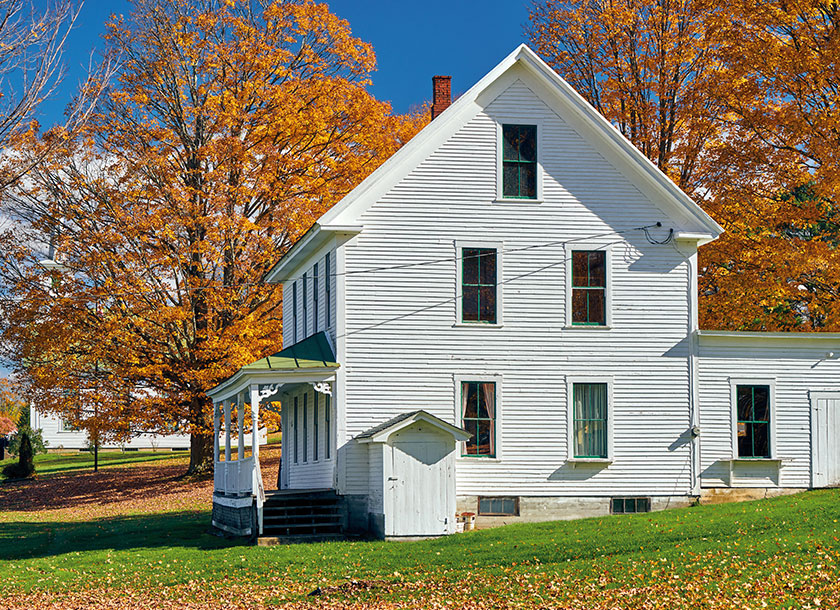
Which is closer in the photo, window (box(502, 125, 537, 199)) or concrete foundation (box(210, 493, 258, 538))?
concrete foundation (box(210, 493, 258, 538))

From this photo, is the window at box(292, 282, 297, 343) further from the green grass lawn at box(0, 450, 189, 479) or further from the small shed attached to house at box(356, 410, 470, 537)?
the green grass lawn at box(0, 450, 189, 479)

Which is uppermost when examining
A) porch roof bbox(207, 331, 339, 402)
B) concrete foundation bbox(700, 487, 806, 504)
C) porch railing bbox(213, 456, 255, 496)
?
porch roof bbox(207, 331, 339, 402)

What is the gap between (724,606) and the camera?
558 inches

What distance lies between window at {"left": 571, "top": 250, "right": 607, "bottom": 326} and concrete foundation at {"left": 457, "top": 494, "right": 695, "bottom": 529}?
4116 mm

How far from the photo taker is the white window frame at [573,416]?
2492cm

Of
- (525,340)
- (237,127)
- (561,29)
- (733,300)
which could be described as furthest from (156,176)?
(733,300)

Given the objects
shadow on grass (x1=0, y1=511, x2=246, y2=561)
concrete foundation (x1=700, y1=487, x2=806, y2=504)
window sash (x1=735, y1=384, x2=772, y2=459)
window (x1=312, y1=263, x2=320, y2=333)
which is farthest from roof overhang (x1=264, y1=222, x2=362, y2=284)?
concrete foundation (x1=700, y1=487, x2=806, y2=504)

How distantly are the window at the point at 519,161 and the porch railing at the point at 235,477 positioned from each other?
8580 millimetres

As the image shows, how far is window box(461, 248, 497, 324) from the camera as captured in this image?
82.5ft

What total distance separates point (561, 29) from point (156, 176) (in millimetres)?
14298

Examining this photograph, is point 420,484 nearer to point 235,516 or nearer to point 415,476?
point 415,476

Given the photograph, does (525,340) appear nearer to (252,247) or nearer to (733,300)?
(733,300)

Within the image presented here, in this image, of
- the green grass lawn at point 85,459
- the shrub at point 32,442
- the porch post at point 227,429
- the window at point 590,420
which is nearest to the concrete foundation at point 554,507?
the window at point 590,420

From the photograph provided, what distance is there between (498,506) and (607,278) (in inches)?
230
